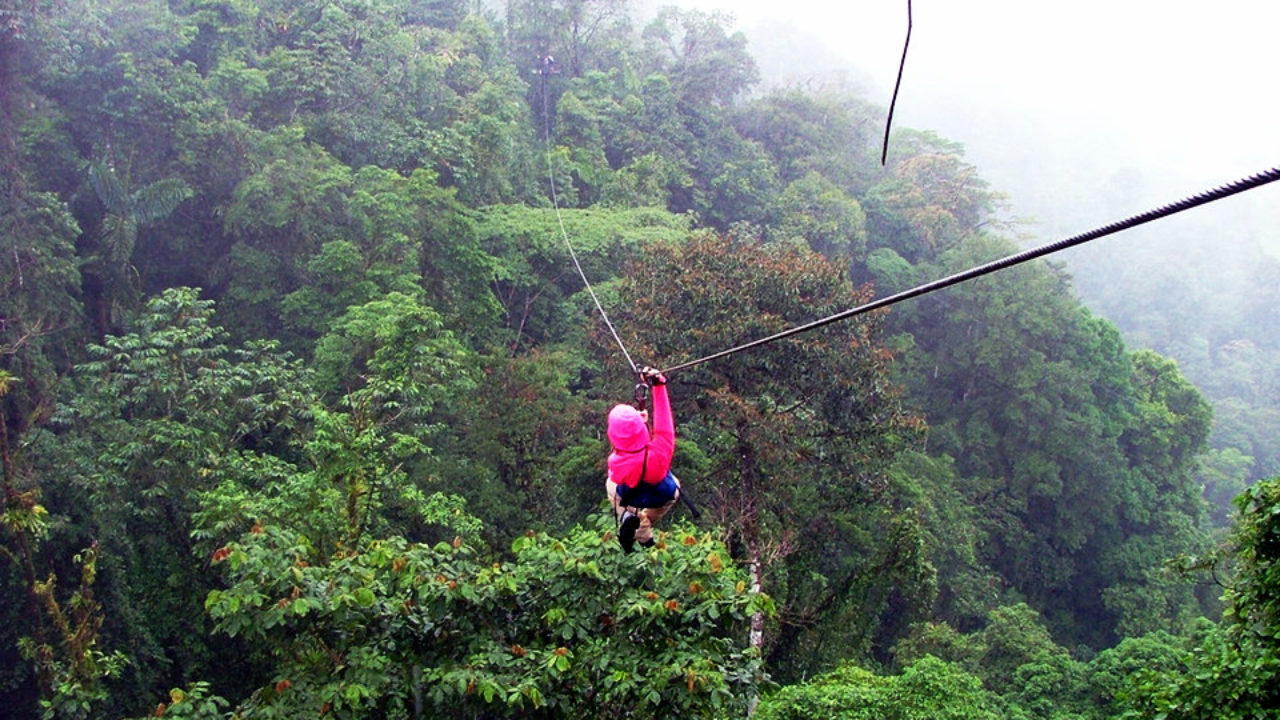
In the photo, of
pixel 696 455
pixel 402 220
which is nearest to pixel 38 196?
pixel 402 220

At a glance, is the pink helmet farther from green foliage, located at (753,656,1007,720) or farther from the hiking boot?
green foliage, located at (753,656,1007,720)

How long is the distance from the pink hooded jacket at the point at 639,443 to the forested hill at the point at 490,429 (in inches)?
33.2

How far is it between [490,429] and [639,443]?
6.10 metres

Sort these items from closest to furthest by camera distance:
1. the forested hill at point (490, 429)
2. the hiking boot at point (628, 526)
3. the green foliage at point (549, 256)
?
1. the hiking boot at point (628, 526)
2. the forested hill at point (490, 429)
3. the green foliage at point (549, 256)

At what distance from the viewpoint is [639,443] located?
284cm

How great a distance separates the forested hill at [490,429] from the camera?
375 centimetres

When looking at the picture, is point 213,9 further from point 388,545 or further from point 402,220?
point 388,545

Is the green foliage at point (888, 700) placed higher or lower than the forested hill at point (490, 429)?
lower

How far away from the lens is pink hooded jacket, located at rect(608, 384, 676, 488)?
2818 millimetres

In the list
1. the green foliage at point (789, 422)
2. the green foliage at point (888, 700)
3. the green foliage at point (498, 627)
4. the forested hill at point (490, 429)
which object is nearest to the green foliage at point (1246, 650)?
the forested hill at point (490, 429)

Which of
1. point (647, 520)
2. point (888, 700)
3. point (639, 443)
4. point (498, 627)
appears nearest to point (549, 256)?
point (888, 700)

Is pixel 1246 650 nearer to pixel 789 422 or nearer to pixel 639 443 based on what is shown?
pixel 639 443

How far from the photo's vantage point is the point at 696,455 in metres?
8.20

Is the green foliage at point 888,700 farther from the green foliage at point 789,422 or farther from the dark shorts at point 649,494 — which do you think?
the dark shorts at point 649,494
